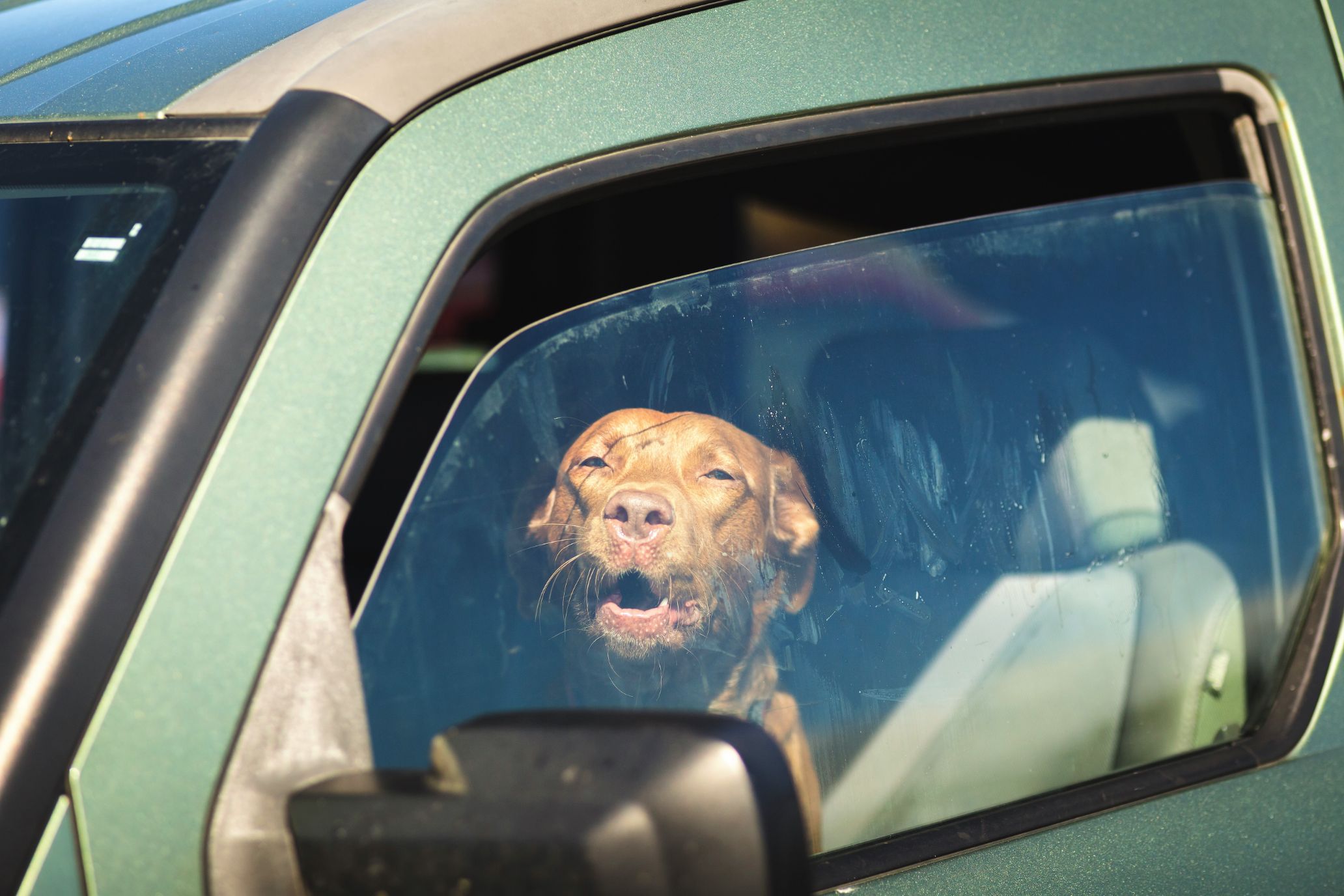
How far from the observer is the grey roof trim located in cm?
100

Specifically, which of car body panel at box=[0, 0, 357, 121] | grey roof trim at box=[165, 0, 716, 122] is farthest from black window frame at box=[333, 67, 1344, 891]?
car body panel at box=[0, 0, 357, 121]

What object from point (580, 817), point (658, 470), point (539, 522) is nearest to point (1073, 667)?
point (658, 470)

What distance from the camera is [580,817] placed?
761mm

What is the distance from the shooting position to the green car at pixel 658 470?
2.72ft

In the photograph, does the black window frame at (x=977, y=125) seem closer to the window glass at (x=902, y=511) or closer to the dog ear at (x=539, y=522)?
the window glass at (x=902, y=511)

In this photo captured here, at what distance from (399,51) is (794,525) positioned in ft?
1.99

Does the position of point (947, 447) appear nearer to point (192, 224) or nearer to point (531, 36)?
point (531, 36)

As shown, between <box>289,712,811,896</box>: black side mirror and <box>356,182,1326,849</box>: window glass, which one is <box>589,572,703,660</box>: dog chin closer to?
<box>356,182,1326,849</box>: window glass

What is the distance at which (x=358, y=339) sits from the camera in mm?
950

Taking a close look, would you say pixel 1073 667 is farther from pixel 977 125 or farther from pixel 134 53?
pixel 134 53

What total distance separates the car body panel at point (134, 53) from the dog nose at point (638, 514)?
567mm

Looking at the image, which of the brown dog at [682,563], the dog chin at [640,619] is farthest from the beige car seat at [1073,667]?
the dog chin at [640,619]

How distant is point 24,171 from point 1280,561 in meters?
1.54

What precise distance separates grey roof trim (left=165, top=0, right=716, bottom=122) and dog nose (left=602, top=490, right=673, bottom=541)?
0.44 m
